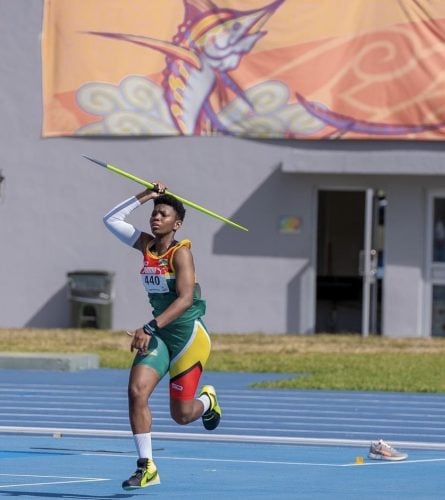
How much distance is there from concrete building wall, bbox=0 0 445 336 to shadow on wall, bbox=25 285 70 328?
0.05 feet

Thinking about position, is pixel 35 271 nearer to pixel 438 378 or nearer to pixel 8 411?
pixel 438 378

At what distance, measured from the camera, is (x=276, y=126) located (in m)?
24.9

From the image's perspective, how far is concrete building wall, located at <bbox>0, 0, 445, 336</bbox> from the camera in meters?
24.9

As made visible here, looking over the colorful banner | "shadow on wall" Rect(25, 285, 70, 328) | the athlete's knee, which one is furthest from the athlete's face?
"shadow on wall" Rect(25, 285, 70, 328)

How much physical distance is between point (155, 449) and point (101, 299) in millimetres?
13550

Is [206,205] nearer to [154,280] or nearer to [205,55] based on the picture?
[205,55]

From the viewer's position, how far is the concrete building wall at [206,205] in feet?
81.6

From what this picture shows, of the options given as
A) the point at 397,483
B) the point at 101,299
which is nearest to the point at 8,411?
the point at 397,483

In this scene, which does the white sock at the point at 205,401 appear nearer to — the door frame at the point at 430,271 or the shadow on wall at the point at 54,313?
the door frame at the point at 430,271

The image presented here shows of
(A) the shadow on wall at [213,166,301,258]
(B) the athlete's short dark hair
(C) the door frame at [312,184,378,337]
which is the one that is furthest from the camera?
(A) the shadow on wall at [213,166,301,258]

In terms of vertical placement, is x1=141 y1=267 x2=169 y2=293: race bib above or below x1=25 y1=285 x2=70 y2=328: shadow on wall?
above

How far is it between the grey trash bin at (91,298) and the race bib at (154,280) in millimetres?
15248

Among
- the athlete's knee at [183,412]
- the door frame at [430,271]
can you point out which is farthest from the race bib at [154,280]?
the door frame at [430,271]

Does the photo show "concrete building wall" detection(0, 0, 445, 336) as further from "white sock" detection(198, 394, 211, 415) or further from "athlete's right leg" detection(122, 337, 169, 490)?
"athlete's right leg" detection(122, 337, 169, 490)
